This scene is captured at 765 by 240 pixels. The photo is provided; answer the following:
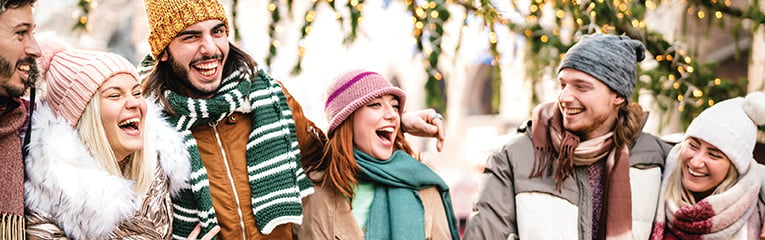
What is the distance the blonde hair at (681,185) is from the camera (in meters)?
2.94

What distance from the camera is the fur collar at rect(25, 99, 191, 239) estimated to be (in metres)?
2.20

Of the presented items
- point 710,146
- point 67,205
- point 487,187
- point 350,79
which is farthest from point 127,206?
point 710,146

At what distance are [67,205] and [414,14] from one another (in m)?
2.26

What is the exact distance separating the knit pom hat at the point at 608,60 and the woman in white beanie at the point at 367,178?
27.8 inches

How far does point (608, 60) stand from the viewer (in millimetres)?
2920

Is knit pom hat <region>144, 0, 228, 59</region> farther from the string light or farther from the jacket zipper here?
the string light

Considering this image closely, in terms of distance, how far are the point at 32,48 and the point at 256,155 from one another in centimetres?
87

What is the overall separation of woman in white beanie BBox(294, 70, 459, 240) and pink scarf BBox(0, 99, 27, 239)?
3.63 feet

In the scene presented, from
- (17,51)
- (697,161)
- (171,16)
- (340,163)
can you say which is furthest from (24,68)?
(697,161)

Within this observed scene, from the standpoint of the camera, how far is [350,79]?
3.07 m

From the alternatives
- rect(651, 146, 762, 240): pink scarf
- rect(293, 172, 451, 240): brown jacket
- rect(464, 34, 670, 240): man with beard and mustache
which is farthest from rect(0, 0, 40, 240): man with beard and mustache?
rect(651, 146, 762, 240): pink scarf

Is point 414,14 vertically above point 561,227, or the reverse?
point 414,14

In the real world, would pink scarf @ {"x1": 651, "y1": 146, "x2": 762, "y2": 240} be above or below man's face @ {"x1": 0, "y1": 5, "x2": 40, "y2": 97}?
below

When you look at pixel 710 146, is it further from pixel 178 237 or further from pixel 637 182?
pixel 178 237
